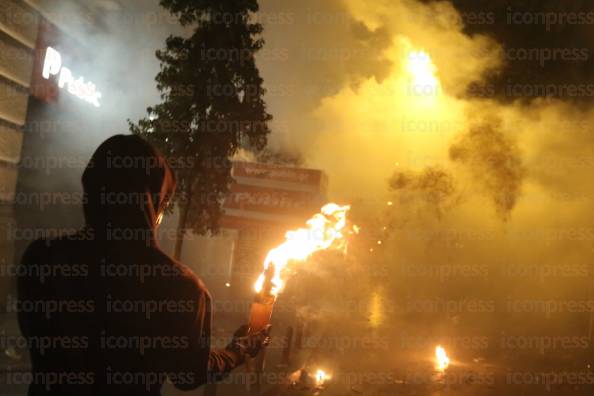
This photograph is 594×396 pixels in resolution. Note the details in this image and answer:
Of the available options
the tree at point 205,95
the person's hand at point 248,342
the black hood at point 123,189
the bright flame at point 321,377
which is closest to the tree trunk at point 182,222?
the tree at point 205,95

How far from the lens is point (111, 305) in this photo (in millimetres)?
1764

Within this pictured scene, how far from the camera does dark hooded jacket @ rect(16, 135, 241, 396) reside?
1.75 meters

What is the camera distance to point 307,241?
5.25m

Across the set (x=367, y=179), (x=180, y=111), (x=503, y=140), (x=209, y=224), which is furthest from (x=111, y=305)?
(x=367, y=179)

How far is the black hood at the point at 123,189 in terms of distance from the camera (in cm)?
180

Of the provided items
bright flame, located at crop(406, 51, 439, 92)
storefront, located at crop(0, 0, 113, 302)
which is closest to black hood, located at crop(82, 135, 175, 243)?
storefront, located at crop(0, 0, 113, 302)

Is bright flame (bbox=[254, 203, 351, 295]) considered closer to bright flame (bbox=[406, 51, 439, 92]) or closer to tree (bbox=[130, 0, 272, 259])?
tree (bbox=[130, 0, 272, 259])

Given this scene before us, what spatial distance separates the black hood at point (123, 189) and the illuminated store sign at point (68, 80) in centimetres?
1014

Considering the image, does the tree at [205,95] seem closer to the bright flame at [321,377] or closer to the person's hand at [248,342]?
the bright flame at [321,377]

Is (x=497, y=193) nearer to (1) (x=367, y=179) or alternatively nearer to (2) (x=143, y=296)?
(1) (x=367, y=179)

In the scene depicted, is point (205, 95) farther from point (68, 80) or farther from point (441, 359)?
point (441, 359)

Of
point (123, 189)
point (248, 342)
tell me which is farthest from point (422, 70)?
point (123, 189)

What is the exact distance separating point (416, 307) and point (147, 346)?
18.7 m

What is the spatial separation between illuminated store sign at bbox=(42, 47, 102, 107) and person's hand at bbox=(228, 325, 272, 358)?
400 inches
